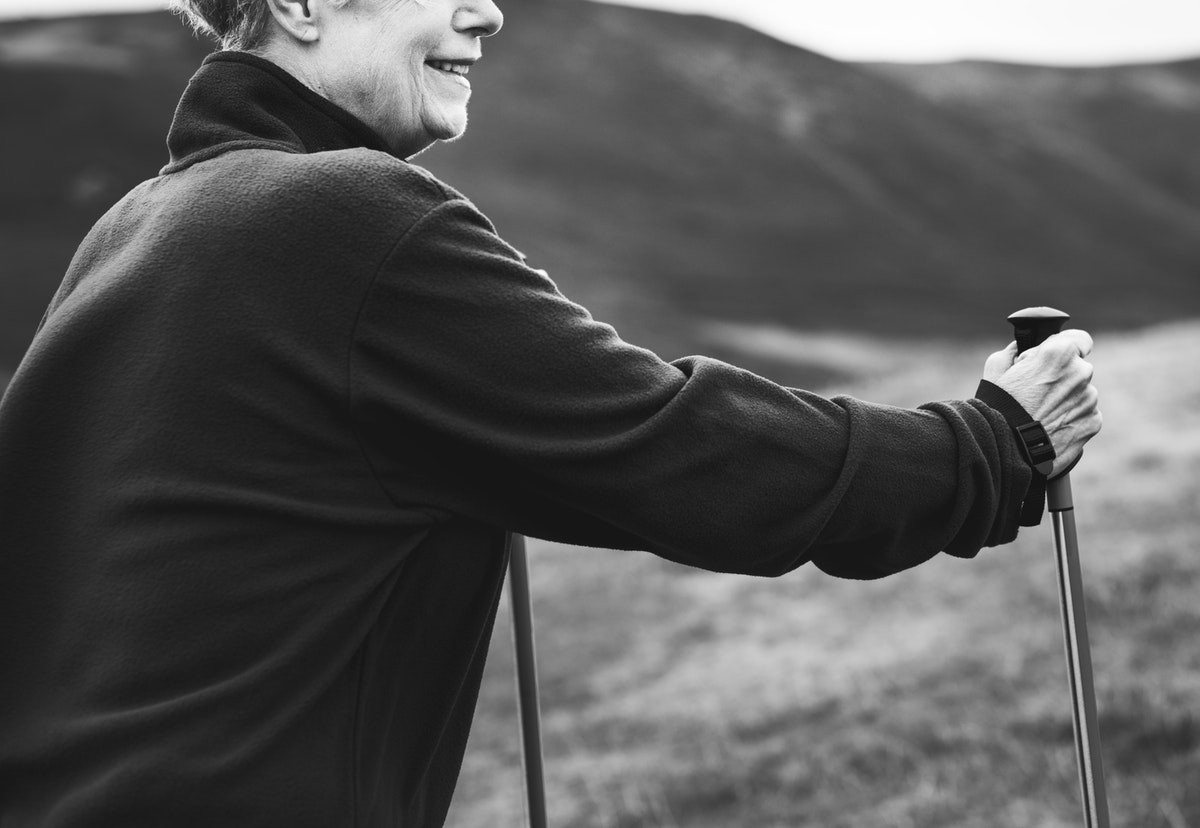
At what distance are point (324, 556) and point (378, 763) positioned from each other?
0.24m

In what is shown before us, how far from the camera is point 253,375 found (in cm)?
141

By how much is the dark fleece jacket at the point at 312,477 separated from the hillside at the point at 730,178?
65.3ft

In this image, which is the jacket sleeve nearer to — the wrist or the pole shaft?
the wrist

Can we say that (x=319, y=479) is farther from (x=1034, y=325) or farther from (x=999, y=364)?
(x=1034, y=325)

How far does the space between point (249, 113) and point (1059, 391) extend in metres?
1.03

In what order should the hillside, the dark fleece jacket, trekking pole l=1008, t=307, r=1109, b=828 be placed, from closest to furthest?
the dark fleece jacket < trekking pole l=1008, t=307, r=1109, b=828 < the hillside

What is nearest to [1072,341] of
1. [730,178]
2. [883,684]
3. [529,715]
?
[529,715]

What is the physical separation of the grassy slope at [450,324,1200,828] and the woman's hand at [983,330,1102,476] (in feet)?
11.4

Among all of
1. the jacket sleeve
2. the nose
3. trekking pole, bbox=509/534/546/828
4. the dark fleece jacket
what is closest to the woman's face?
the nose

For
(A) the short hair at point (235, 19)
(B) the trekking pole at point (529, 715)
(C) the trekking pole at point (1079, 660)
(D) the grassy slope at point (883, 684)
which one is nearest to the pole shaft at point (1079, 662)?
(C) the trekking pole at point (1079, 660)

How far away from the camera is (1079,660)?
2020 mm

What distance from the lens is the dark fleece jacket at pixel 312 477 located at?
4.46ft

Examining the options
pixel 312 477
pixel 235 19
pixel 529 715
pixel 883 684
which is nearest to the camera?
pixel 312 477

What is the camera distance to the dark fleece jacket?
1360mm
